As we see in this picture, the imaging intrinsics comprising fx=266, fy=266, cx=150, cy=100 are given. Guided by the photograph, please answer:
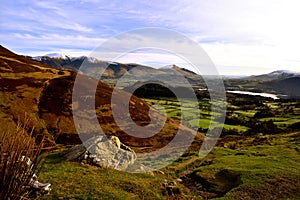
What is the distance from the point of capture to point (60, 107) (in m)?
38.7

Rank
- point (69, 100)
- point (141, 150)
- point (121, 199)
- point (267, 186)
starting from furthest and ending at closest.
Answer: point (69, 100)
point (141, 150)
point (267, 186)
point (121, 199)

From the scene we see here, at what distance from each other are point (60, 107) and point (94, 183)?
77.4 feet

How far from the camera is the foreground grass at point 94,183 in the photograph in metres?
15.9

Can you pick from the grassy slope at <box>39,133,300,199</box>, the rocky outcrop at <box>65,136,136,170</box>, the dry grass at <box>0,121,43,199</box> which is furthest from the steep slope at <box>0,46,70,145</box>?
the dry grass at <box>0,121,43,199</box>

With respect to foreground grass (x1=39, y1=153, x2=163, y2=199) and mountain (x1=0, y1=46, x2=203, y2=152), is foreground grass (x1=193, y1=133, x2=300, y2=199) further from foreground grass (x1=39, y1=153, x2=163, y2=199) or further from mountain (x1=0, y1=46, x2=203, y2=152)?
mountain (x1=0, y1=46, x2=203, y2=152)

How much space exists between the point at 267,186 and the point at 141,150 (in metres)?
18.0

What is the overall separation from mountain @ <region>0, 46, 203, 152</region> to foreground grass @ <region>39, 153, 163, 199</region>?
1294cm

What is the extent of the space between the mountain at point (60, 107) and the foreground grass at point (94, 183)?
12.9 metres

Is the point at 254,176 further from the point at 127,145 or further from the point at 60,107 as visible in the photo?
the point at 60,107

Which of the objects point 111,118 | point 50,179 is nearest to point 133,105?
point 111,118

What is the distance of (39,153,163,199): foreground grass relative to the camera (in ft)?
52.3

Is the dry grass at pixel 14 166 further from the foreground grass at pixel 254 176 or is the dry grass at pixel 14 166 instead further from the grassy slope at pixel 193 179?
the foreground grass at pixel 254 176

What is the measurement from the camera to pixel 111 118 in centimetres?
4169

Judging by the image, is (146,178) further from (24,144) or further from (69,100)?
(69,100)
